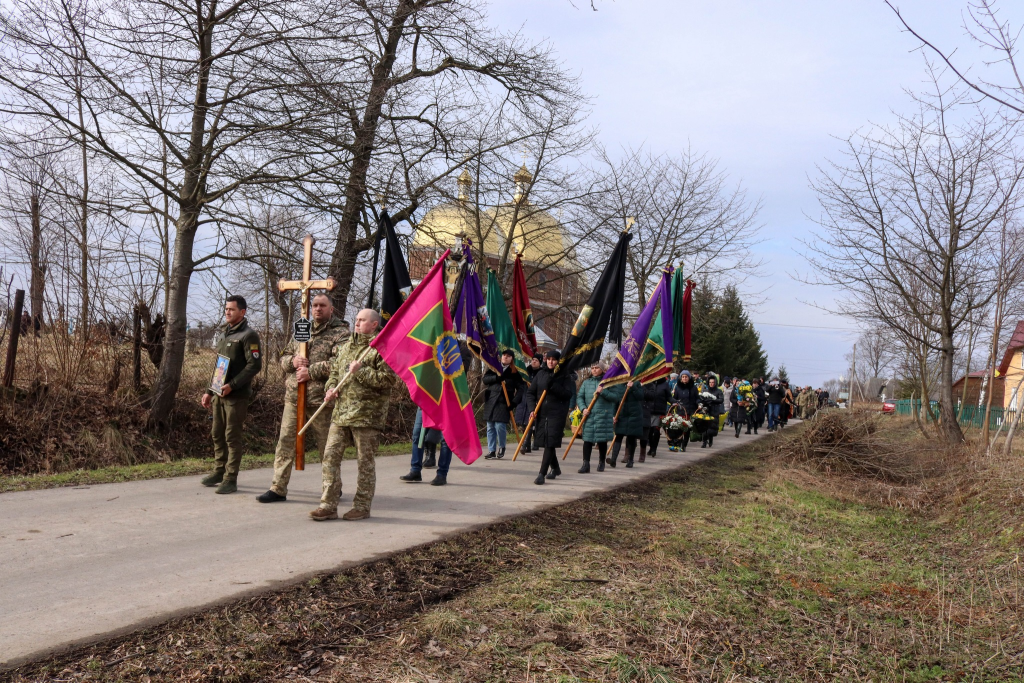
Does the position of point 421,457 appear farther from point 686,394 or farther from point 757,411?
point 757,411

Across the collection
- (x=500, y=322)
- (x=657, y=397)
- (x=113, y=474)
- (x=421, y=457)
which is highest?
(x=500, y=322)

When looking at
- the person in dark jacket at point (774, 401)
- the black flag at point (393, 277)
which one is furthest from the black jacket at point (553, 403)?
the person in dark jacket at point (774, 401)

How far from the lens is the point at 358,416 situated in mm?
7672

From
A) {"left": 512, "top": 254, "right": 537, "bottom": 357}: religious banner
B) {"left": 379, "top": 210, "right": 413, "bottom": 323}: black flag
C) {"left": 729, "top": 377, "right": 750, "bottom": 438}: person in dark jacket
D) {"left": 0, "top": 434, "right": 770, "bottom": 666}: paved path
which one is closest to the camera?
{"left": 0, "top": 434, "right": 770, "bottom": 666}: paved path

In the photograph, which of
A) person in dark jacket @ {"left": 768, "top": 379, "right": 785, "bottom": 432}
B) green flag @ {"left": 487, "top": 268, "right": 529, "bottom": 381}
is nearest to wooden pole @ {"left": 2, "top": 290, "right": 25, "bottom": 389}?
green flag @ {"left": 487, "top": 268, "right": 529, "bottom": 381}

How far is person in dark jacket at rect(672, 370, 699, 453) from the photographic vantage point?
20.6m

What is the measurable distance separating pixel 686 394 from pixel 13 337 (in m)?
14.9

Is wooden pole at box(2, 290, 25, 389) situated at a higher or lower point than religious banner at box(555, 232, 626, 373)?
lower

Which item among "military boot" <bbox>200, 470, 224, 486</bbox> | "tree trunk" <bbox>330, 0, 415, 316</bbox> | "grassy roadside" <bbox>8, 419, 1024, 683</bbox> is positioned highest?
"tree trunk" <bbox>330, 0, 415, 316</bbox>

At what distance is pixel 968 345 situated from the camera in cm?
2123

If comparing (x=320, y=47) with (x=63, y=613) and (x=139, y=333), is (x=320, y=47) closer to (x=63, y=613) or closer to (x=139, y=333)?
(x=139, y=333)

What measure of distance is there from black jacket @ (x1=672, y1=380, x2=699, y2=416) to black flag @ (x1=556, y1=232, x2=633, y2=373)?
6315mm

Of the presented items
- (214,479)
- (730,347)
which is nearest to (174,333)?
(214,479)

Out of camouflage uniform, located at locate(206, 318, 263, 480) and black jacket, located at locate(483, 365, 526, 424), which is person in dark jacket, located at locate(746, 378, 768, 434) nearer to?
black jacket, located at locate(483, 365, 526, 424)
